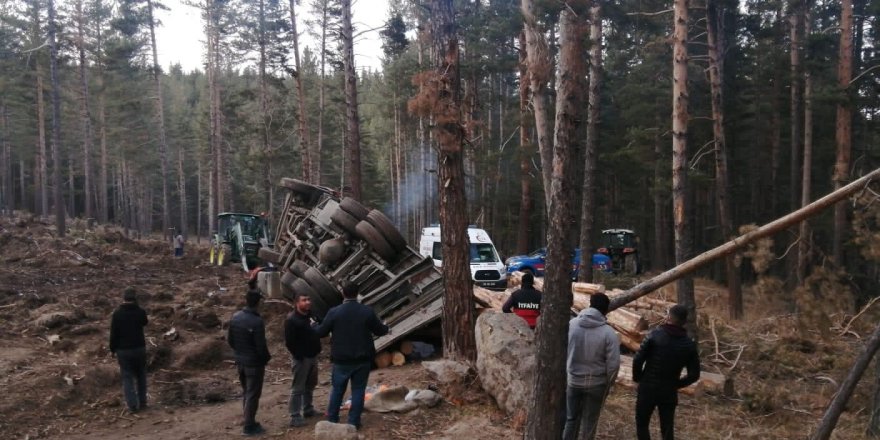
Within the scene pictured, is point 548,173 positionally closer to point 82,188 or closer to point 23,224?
point 23,224

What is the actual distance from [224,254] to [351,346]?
62.8 ft

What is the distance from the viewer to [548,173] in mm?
13422

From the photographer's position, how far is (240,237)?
23188mm


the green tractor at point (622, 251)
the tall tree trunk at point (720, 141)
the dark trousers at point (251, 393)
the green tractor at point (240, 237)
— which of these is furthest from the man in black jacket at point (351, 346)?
the green tractor at point (622, 251)

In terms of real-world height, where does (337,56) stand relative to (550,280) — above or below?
above

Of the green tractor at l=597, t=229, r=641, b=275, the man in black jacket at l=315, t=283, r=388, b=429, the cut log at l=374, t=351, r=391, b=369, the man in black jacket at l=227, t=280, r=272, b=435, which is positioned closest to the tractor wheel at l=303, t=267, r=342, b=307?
the cut log at l=374, t=351, r=391, b=369

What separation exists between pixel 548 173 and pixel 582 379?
26.5 feet

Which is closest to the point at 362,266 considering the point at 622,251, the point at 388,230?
the point at 388,230

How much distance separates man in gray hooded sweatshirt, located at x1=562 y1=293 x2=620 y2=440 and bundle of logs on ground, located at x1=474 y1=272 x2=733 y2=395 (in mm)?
515

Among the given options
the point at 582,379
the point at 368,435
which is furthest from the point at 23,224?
the point at 582,379

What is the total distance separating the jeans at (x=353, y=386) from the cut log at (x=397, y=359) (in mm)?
3299

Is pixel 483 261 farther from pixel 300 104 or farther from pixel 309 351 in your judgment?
pixel 300 104

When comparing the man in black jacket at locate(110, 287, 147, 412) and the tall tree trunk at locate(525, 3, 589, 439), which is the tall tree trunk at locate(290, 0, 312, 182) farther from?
the tall tree trunk at locate(525, 3, 589, 439)

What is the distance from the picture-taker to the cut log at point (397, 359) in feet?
33.6
